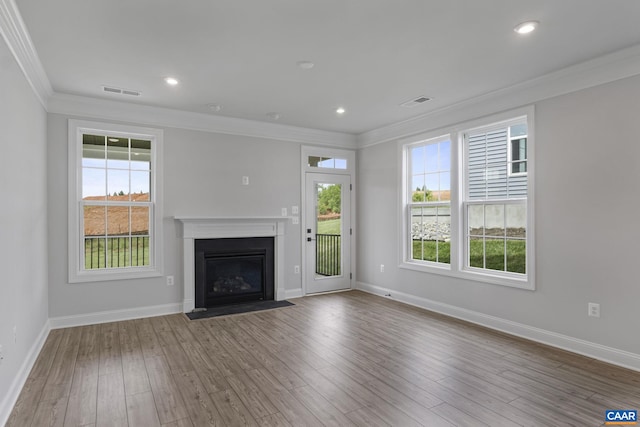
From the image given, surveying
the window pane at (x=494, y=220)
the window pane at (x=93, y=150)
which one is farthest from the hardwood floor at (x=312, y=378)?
the window pane at (x=93, y=150)

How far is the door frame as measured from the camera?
228 inches

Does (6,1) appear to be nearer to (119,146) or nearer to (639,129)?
(119,146)

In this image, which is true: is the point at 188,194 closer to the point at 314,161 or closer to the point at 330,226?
the point at 314,161


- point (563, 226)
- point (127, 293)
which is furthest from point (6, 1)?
point (563, 226)

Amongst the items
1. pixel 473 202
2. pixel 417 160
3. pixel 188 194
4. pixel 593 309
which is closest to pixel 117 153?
pixel 188 194

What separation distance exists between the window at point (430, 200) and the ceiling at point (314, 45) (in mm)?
902

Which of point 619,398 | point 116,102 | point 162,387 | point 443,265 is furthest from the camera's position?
point 443,265

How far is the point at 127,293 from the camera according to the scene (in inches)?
178

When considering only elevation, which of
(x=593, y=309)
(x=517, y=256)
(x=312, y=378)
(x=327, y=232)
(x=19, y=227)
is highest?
(x=19, y=227)

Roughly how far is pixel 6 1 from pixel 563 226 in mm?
4652

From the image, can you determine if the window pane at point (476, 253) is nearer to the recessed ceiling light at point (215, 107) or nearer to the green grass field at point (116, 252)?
the recessed ceiling light at point (215, 107)

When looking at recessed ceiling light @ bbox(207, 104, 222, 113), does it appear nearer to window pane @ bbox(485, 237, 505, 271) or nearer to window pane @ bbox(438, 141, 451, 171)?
window pane @ bbox(438, 141, 451, 171)

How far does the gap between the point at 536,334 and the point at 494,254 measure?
111 centimetres

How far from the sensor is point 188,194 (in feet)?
16.1
